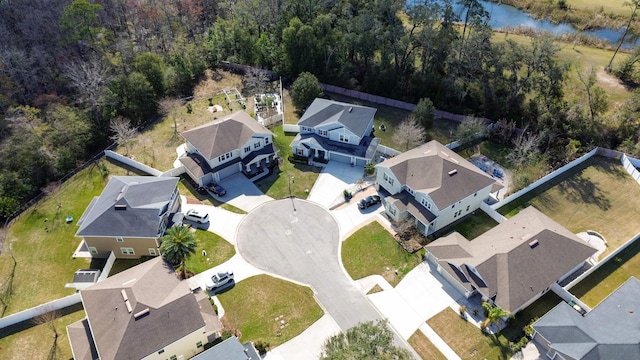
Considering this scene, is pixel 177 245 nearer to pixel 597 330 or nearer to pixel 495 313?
pixel 495 313

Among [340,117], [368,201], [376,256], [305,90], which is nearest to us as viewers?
[376,256]

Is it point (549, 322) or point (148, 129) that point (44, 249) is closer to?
point (148, 129)

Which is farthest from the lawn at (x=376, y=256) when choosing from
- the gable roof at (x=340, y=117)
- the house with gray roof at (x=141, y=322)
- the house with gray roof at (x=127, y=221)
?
the house with gray roof at (x=127, y=221)

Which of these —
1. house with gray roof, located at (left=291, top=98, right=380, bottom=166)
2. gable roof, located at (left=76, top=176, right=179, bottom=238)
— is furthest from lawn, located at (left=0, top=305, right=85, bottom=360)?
house with gray roof, located at (left=291, top=98, right=380, bottom=166)

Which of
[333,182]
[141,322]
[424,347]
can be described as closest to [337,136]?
[333,182]

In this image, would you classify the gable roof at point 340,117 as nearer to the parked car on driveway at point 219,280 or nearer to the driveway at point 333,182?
the driveway at point 333,182

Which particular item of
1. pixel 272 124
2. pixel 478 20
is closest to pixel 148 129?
pixel 272 124
